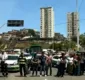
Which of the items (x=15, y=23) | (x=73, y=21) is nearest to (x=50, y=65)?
(x=15, y=23)

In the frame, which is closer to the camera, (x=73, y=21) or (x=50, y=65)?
(x=50, y=65)

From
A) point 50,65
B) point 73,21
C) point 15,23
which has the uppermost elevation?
point 73,21

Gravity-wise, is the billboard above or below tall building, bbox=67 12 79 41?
below

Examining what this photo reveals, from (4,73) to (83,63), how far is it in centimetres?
589

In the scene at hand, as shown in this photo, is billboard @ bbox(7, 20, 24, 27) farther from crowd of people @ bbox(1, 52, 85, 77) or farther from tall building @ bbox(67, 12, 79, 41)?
crowd of people @ bbox(1, 52, 85, 77)

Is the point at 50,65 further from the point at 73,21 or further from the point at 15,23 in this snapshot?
the point at 73,21

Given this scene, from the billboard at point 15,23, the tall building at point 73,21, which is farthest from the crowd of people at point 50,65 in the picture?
the tall building at point 73,21

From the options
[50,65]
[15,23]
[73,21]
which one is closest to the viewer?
[50,65]

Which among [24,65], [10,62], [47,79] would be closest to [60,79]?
[47,79]

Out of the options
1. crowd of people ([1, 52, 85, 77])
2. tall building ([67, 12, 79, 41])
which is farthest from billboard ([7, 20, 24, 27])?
crowd of people ([1, 52, 85, 77])

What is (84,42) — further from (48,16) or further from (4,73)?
(4,73)

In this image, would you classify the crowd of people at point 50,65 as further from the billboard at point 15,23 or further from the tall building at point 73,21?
the tall building at point 73,21

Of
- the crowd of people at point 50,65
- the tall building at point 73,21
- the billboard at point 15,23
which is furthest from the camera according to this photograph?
the tall building at point 73,21

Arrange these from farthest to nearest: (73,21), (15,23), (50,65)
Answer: (73,21) < (15,23) < (50,65)
